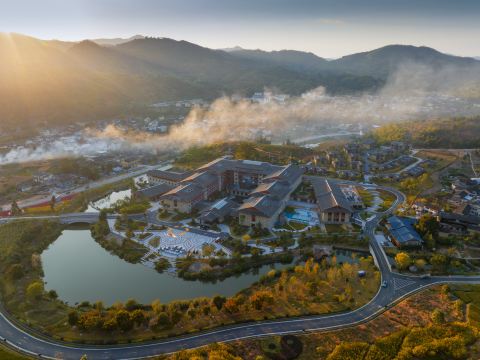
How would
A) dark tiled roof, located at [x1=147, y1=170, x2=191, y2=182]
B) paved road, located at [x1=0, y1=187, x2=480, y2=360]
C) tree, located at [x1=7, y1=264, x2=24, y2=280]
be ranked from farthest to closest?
1. dark tiled roof, located at [x1=147, y1=170, x2=191, y2=182]
2. tree, located at [x1=7, y1=264, x2=24, y2=280]
3. paved road, located at [x1=0, y1=187, x2=480, y2=360]

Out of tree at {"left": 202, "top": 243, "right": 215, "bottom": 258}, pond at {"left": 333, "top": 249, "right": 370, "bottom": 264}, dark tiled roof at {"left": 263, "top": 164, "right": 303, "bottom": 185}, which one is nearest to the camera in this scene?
tree at {"left": 202, "top": 243, "right": 215, "bottom": 258}

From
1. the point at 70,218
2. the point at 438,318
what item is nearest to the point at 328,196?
the point at 438,318

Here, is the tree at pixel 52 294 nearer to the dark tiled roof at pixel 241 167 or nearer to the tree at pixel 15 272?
the tree at pixel 15 272

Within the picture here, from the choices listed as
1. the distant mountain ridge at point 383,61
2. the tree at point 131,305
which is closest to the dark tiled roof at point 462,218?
the tree at point 131,305

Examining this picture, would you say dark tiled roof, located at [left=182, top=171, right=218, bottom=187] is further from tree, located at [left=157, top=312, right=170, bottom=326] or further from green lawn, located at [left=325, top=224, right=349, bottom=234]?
tree, located at [left=157, top=312, right=170, bottom=326]

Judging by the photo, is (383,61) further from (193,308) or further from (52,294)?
(52,294)

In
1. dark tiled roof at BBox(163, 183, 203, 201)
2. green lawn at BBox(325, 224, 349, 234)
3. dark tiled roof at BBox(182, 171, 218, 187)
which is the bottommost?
green lawn at BBox(325, 224, 349, 234)

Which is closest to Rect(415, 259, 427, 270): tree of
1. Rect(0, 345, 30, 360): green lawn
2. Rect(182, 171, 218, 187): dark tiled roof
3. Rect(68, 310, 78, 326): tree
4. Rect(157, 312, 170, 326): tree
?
Rect(157, 312, 170, 326): tree

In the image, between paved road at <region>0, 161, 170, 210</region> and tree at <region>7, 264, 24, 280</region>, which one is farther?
paved road at <region>0, 161, 170, 210</region>

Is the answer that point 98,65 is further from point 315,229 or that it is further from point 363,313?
point 363,313
